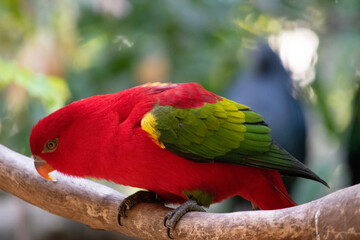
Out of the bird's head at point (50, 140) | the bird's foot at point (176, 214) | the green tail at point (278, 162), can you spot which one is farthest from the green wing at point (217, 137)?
the bird's head at point (50, 140)

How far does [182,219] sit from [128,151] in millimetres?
274

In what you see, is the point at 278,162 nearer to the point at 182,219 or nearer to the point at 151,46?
the point at 182,219

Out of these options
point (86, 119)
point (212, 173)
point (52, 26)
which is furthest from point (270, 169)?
point (52, 26)

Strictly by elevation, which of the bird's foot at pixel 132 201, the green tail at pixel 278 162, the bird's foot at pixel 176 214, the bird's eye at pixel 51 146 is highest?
the green tail at pixel 278 162

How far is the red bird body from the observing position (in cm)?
161

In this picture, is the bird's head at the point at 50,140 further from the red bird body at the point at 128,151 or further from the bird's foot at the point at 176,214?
the bird's foot at the point at 176,214

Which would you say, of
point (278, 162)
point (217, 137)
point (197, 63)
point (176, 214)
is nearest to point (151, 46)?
point (197, 63)

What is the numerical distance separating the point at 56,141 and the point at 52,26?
62.1 inches

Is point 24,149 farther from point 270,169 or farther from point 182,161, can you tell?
point 270,169

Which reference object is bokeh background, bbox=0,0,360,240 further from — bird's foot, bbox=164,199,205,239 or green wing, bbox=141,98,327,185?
bird's foot, bbox=164,199,205,239

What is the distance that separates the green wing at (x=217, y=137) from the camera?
1612 mm

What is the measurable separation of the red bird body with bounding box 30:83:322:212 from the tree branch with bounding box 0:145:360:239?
0.12m

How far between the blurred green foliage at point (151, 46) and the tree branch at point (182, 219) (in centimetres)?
72

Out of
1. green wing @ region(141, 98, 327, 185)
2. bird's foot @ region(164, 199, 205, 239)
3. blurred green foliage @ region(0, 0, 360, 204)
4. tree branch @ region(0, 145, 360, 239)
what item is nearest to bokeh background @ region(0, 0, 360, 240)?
blurred green foliage @ region(0, 0, 360, 204)
